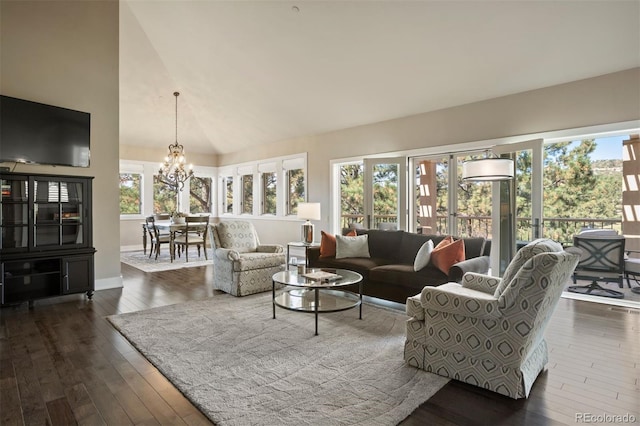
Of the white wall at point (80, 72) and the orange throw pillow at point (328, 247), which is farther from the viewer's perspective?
the orange throw pillow at point (328, 247)

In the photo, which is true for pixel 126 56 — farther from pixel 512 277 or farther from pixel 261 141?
pixel 512 277

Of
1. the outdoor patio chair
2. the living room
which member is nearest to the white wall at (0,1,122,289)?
the living room

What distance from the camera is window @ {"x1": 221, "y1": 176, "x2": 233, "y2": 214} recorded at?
10.8 m

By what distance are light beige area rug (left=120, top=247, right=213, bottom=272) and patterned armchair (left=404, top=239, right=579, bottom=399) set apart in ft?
17.4

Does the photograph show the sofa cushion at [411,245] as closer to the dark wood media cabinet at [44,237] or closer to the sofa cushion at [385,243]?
the sofa cushion at [385,243]

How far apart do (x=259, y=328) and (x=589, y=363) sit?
2.76 meters

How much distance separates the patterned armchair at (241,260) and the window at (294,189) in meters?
3.12

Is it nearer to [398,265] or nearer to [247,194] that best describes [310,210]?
[398,265]

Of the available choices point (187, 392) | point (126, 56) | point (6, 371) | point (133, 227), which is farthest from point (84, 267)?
point (133, 227)

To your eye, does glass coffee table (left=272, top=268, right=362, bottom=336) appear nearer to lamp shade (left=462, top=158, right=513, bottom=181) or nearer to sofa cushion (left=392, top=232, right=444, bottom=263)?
sofa cushion (left=392, top=232, right=444, bottom=263)

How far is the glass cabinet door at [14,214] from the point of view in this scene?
13.0 ft

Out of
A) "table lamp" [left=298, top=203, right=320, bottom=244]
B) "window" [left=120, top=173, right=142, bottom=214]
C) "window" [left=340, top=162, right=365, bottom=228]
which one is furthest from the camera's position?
"window" [left=120, top=173, right=142, bottom=214]

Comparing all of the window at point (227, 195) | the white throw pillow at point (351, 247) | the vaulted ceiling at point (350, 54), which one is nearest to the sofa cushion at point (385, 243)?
the white throw pillow at point (351, 247)

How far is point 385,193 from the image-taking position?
6.48 m
